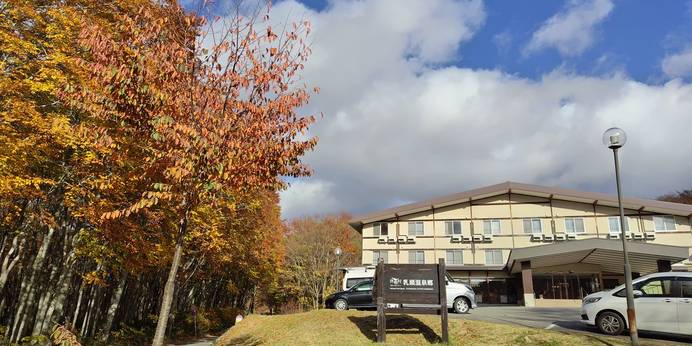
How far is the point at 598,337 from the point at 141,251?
41.4 ft

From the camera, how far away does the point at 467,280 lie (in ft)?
121

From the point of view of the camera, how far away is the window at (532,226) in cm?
3690

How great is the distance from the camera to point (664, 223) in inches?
1342

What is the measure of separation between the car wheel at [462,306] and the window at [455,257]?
830 inches

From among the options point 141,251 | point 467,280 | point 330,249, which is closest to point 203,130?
point 141,251

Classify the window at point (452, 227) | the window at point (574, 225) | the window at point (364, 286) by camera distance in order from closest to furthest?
the window at point (364, 286)
the window at point (574, 225)
the window at point (452, 227)

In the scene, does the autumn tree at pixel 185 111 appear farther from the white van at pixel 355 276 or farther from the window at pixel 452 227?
the window at pixel 452 227

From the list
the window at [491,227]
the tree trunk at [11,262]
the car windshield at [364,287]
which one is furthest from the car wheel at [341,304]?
the window at [491,227]

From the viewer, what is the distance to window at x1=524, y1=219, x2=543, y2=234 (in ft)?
121

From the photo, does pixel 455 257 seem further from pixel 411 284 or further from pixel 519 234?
pixel 411 284

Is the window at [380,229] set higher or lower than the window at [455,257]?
higher

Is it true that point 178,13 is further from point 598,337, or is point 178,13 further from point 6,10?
point 598,337

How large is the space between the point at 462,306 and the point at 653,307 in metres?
7.57

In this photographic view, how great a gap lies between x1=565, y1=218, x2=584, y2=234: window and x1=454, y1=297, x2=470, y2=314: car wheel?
907 inches
